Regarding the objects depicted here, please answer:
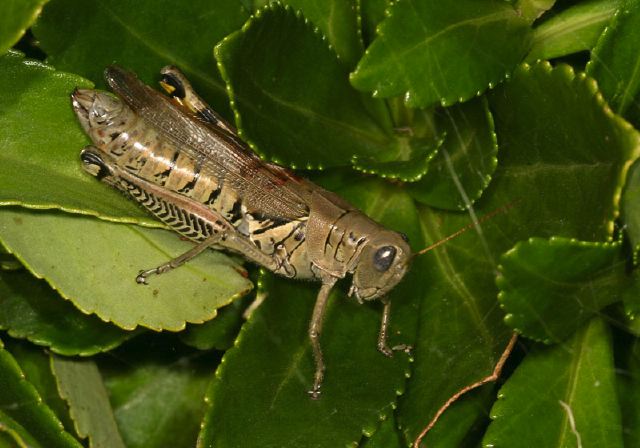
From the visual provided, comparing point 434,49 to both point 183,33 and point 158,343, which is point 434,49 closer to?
point 183,33

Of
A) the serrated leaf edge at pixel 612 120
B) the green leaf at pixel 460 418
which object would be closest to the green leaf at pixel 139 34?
the serrated leaf edge at pixel 612 120

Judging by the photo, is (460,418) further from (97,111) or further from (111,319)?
(97,111)

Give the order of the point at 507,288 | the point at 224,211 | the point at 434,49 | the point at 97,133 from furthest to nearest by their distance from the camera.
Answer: the point at 224,211 < the point at 97,133 < the point at 434,49 < the point at 507,288

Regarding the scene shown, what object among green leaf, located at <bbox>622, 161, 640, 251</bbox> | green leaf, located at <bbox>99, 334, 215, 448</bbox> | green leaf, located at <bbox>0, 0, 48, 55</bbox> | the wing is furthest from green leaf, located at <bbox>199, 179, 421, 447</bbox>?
green leaf, located at <bbox>0, 0, 48, 55</bbox>

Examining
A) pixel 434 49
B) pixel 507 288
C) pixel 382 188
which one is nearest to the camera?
pixel 507 288

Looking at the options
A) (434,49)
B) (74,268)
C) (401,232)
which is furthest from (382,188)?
(74,268)

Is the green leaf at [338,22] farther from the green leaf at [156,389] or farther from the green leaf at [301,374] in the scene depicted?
the green leaf at [156,389]
